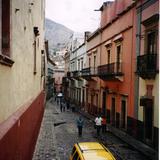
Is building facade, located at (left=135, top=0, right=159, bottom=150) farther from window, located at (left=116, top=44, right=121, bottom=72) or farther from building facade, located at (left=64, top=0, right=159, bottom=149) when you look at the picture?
window, located at (left=116, top=44, right=121, bottom=72)

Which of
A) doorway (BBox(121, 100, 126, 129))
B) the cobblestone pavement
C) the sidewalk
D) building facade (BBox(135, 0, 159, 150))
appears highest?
building facade (BBox(135, 0, 159, 150))

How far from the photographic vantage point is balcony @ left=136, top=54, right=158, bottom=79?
1501 centimetres

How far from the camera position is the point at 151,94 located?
614 inches

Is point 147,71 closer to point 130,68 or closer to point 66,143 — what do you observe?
point 130,68

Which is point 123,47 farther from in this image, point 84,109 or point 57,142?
point 84,109

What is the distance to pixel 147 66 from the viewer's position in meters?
15.4

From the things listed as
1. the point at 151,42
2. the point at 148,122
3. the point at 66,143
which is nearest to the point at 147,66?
the point at 151,42

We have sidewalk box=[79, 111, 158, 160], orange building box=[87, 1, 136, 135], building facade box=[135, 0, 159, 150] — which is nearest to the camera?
sidewalk box=[79, 111, 158, 160]

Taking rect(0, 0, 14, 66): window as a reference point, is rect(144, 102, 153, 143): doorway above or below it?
below

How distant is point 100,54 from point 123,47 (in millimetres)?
7182

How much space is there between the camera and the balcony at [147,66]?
49.2ft

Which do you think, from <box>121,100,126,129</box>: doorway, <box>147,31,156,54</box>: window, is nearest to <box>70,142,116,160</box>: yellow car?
<box>147,31,156,54</box>: window

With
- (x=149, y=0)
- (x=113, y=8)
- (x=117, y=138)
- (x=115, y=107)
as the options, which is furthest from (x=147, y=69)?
(x=113, y=8)

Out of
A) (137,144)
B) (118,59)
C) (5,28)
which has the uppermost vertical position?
(118,59)
